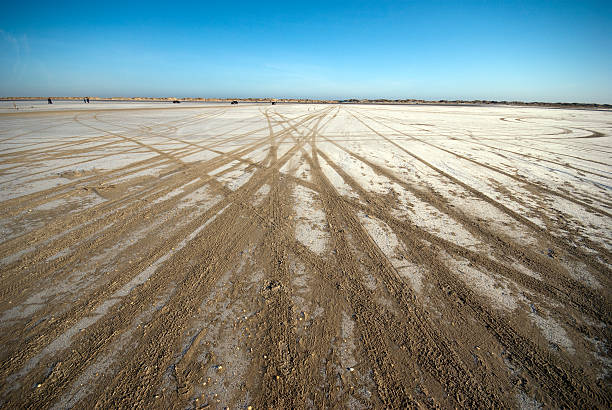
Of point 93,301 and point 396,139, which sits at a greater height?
point 396,139

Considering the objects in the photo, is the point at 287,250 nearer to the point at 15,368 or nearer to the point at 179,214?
the point at 179,214

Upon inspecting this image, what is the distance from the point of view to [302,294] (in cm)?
244

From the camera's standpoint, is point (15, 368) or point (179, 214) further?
point (179, 214)

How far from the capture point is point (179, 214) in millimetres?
3934

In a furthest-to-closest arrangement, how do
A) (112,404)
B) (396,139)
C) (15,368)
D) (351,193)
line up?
(396,139) < (351,193) < (15,368) < (112,404)

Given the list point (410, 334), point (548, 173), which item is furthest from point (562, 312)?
point (548, 173)

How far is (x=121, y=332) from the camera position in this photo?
6.61ft

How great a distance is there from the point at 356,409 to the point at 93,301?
7.96 ft

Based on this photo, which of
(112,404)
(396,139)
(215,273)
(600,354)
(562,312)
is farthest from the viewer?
(396,139)

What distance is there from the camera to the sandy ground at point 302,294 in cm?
170

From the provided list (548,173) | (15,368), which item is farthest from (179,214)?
(548,173)

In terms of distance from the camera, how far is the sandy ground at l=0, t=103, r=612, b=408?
1.70 m

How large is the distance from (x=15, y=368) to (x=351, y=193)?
4506 mm

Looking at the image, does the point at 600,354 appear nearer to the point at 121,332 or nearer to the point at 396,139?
the point at 121,332
